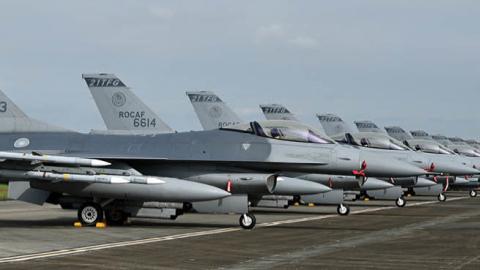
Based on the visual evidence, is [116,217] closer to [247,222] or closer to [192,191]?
[192,191]

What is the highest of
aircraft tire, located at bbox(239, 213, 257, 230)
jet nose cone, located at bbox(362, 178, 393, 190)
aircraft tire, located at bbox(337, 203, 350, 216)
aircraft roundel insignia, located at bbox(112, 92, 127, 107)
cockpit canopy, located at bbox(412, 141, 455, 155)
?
aircraft roundel insignia, located at bbox(112, 92, 127, 107)

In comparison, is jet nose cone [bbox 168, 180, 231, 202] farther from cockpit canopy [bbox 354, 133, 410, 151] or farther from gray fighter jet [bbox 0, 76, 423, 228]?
cockpit canopy [bbox 354, 133, 410, 151]

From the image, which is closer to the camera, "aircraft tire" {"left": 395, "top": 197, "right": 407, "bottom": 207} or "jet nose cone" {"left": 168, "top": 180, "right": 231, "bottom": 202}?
"jet nose cone" {"left": 168, "top": 180, "right": 231, "bottom": 202}

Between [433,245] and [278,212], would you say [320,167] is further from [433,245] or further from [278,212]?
[278,212]

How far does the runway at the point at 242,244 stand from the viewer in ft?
36.3

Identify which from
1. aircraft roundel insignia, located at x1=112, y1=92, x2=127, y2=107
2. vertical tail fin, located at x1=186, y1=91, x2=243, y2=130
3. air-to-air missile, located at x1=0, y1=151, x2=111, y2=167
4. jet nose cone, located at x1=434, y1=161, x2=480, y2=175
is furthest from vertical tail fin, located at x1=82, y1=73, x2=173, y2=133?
air-to-air missile, located at x1=0, y1=151, x2=111, y2=167

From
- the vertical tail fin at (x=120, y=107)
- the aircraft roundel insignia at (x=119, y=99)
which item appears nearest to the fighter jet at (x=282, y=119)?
the vertical tail fin at (x=120, y=107)

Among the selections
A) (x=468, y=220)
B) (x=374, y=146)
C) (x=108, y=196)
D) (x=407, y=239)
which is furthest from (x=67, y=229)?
(x=374, y=146)

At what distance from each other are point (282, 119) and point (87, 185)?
37.6ft

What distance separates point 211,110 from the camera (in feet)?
118

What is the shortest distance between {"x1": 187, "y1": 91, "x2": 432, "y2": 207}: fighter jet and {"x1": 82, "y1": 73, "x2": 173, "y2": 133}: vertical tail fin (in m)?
4.93

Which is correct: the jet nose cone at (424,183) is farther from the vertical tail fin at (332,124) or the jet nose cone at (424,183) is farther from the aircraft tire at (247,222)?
the aircraft tire at (247,222)

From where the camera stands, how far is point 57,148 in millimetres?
19047

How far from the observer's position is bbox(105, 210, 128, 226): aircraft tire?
18609 millimetres
